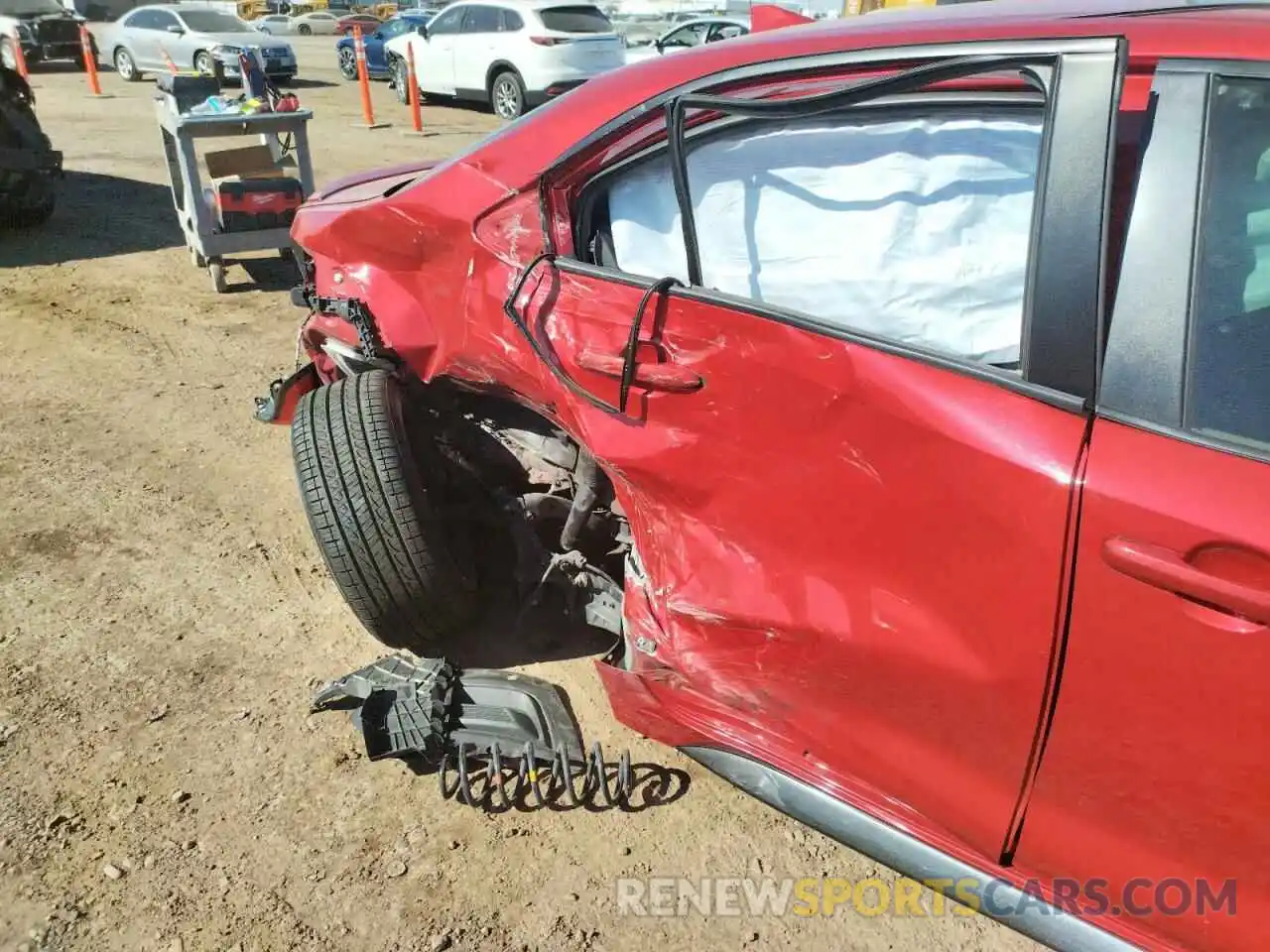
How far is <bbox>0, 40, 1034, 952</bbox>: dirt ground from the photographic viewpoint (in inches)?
81.8

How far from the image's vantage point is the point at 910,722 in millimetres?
1678

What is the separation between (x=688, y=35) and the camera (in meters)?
15.5

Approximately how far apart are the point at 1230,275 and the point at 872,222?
62cm

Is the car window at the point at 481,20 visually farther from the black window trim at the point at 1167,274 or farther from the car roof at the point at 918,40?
the black window trim at the point at 1167,274

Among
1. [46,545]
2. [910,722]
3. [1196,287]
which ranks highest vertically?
[1196,287]

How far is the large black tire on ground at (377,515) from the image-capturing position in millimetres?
2498

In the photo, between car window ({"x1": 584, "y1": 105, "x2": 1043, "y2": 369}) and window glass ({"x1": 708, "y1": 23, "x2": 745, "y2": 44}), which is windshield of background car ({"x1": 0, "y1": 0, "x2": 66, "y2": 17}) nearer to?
window glass ({"x1": 708, "y1": 23, "x2": 745, "y2": 44})

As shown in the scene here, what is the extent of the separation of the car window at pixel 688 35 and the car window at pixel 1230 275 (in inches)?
580

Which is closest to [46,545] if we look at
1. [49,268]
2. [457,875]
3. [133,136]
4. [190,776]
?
[190,776]

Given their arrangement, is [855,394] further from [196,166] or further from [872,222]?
[196,166]

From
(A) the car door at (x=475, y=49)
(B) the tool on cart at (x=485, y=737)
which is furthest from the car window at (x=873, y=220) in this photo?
Result: (A) the car door at (x=475, y=49)

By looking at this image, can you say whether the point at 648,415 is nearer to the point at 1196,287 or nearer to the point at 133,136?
the point at 1196,287

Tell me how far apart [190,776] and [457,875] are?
78 cm

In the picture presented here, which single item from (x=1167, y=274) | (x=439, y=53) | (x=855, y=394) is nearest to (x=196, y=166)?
(x=855, y=394)
